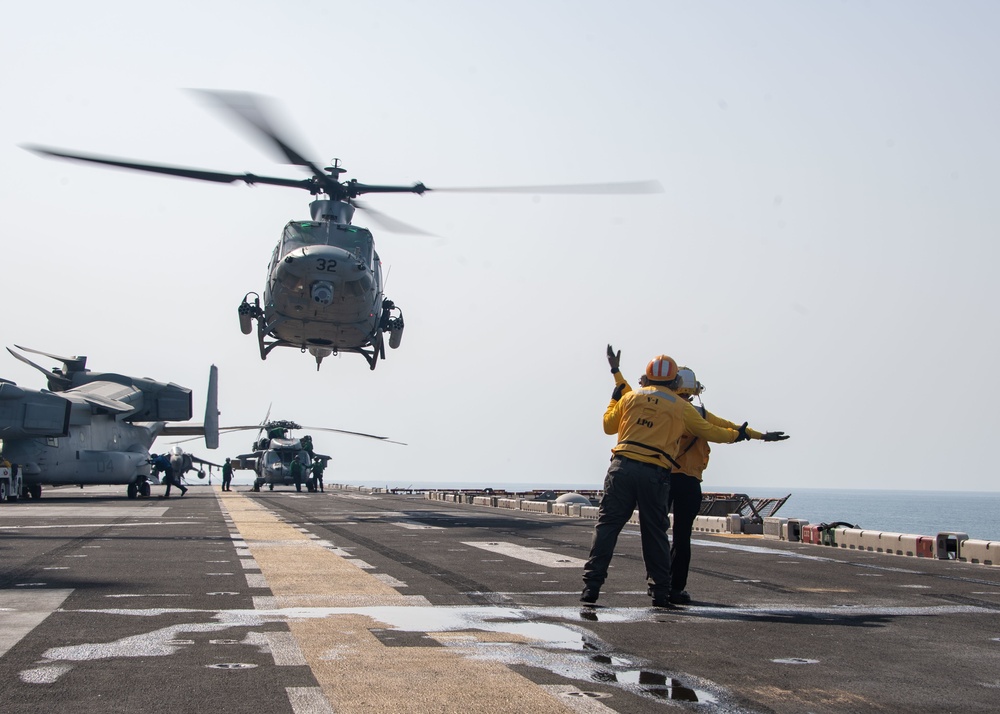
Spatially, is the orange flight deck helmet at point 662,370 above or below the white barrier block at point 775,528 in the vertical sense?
above

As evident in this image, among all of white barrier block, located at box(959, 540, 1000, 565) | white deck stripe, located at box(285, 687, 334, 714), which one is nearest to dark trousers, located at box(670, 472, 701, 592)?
white deck stripe, located at box(285, 687, 334, 714)

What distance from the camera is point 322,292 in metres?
28.4

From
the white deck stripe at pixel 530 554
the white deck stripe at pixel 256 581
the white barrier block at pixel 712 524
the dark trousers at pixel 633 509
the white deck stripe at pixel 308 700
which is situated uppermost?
the dark trousers at pixel 633 509

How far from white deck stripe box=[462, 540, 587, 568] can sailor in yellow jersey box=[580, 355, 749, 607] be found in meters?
3.73

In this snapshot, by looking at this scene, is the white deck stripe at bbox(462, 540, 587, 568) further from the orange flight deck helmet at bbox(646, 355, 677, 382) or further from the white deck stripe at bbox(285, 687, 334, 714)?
the white deck stripe at bbox(285, 687, 334, 714)

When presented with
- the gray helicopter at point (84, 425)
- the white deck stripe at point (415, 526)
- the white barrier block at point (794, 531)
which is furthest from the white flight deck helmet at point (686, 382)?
the gray helicopter at point (84, 425)

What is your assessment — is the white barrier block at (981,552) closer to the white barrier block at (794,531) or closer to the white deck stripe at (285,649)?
the white barrier block at (794,531)

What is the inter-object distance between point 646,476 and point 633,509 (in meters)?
0.35

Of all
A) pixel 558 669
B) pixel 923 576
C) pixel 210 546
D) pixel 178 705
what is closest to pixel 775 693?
pixel 558 669

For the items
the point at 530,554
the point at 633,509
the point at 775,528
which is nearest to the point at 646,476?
the point at 633,509

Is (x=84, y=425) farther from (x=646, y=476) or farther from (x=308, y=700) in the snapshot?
(x=308, y=700)

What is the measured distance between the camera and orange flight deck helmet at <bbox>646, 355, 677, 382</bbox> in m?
9.78

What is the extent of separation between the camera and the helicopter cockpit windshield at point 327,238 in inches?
1177

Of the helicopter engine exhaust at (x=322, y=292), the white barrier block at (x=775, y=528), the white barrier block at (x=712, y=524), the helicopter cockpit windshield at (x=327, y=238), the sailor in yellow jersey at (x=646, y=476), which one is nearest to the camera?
the sailor in yellow jersey at (x=646, y=476)
